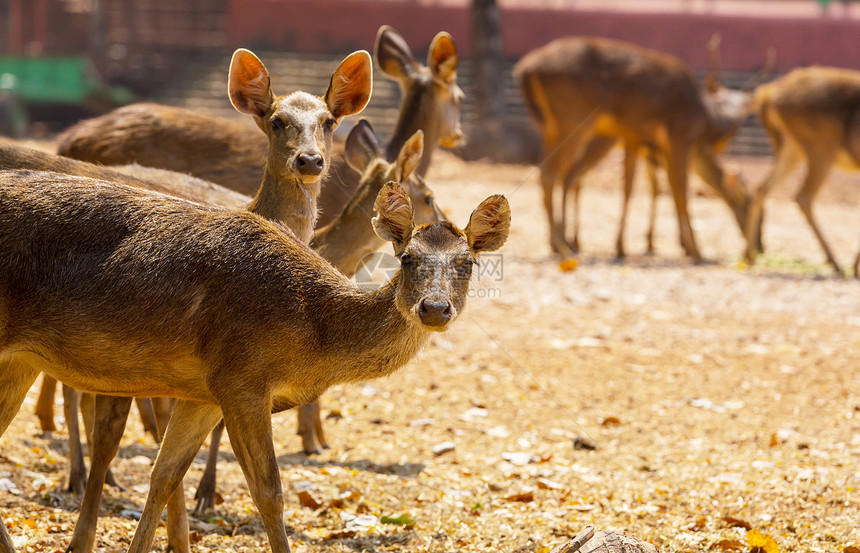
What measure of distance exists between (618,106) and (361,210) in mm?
8228

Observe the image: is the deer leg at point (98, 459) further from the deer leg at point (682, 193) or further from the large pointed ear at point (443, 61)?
the deer leg at point (682, 193)

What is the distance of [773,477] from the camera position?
20.0 ft

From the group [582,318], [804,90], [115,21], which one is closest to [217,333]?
[582,318]

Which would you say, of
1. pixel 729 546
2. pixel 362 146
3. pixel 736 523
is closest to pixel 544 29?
pixel 362 146

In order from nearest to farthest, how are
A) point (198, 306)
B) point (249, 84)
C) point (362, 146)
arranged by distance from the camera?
point (198, 306) < point (249, 84) < point (362, 146)

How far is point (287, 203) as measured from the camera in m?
5.51

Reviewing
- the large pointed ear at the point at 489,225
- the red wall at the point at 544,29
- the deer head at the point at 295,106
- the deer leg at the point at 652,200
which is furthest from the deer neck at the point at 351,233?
the red wall at the point at 544,29

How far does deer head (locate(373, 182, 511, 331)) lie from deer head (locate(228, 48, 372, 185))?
973mm

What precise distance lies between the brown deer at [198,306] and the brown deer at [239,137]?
2.97 metres

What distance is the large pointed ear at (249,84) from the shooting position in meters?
5.53

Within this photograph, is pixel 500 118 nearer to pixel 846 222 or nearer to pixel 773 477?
pixel 846 222

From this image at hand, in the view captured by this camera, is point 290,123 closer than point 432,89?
Yes

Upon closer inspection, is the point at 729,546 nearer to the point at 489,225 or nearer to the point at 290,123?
the point at 489,225

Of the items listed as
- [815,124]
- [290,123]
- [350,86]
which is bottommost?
[815,124]
